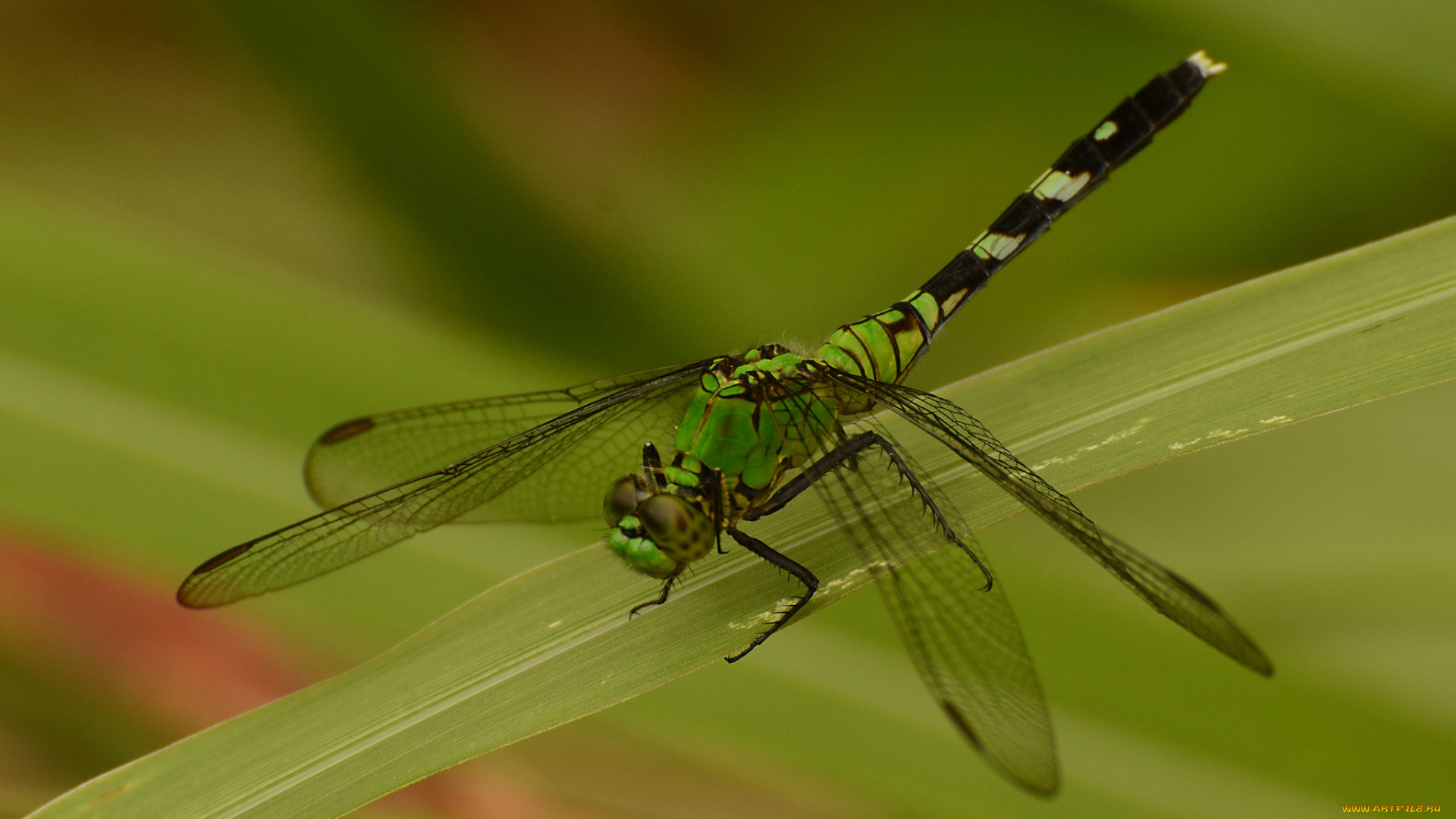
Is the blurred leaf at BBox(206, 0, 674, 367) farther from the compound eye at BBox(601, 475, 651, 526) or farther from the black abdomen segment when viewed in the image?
the compound eye at BBox(601, 475, 651, 526)

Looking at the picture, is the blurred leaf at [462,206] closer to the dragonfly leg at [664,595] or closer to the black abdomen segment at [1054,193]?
the black abdomen segment at [1054,193]

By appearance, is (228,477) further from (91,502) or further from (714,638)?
(714,638)

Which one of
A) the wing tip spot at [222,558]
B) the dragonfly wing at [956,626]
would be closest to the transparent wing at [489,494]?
the wing tip spot at [222,558]

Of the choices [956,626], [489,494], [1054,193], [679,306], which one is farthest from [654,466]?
[1054,193]

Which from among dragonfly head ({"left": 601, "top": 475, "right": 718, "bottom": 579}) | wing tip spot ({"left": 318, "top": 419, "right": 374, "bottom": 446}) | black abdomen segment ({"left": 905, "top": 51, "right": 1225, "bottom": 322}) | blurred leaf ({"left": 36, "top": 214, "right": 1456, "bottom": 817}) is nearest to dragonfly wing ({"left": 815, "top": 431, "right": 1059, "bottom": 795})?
blurred leaf ({"left": 36, "top": 214, "right": 1456, "bottom": 817})

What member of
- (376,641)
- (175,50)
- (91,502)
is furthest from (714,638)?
(175,50)
